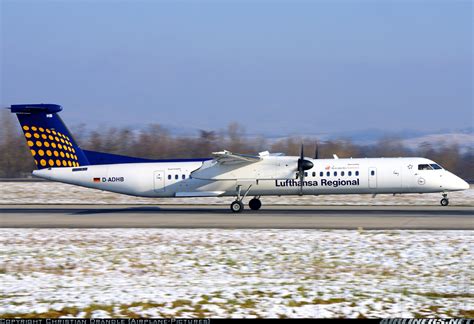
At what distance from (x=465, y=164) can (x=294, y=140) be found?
22.4 meters

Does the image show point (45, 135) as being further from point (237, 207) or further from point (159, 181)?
point (237, 207)

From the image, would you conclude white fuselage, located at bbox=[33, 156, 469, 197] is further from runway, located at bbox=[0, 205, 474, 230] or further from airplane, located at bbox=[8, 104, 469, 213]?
runway, located at bbox=[0, 205, 474, 230]

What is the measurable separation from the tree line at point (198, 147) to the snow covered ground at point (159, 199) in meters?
30.1

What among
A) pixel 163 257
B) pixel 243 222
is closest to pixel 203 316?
pixel 163 257

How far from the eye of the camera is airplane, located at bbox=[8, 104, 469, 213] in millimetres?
30297

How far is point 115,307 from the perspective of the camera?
11.8 meters

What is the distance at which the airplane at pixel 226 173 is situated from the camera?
3030 centimetres

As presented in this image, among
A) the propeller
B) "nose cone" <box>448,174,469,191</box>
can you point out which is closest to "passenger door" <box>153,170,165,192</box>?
the propeller

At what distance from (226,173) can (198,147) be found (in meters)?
53.1

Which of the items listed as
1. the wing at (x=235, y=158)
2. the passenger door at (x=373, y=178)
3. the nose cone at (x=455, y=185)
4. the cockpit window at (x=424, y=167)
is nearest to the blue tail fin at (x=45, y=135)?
the wing at (x=235, y=158)

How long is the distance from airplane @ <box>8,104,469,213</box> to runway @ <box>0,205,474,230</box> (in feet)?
3.64

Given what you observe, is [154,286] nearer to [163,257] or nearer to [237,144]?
[163,257]

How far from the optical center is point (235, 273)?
15.6 meters

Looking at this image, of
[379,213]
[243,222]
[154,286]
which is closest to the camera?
[154,286]
